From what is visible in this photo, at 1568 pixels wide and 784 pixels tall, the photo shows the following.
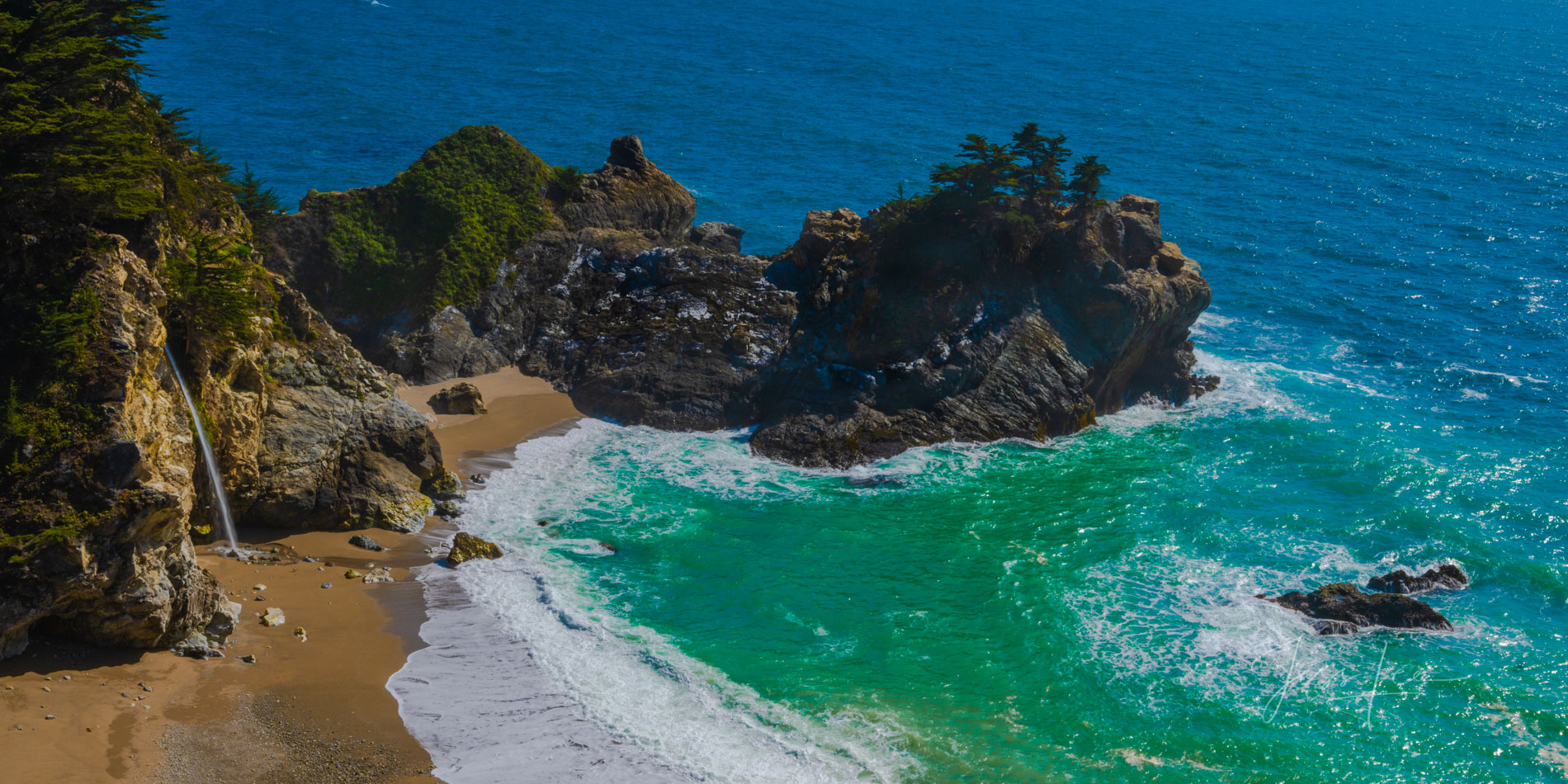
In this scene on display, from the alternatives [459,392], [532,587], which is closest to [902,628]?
[532,587]

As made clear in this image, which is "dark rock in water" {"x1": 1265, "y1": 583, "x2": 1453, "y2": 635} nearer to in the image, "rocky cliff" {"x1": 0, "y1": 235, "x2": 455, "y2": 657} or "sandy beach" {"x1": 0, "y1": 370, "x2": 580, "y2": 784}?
"sandy beach" {"x1": 0, "y1": 370, "x2": 580, "y2": 784}

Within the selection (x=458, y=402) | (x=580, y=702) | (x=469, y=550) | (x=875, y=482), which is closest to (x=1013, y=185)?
(x=875, y=482)

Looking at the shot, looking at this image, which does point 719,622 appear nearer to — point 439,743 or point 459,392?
point 439,743

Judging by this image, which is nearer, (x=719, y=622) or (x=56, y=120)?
(x=56, y=120)

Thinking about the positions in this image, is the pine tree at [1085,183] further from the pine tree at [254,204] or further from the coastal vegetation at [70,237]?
the pine tree at [254,204]

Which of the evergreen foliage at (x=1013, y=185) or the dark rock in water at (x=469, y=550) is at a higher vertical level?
the evergreen foliage at (x=1013, y=185)

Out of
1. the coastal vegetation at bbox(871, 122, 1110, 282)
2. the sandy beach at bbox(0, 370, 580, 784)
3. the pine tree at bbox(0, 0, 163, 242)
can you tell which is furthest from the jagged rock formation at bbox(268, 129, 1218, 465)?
the pine tree at bbox(0, 0, 163, 242)

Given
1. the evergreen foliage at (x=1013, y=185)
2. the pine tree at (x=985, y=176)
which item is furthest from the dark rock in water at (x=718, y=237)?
the pine tree at (x=985, y=176)
